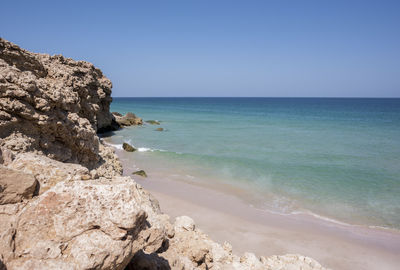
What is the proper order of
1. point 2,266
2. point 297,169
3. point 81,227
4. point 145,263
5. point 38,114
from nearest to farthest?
1. point 2,266
2. point 81,227
3. point 145,263
4. point 38,114
5. point 297,169

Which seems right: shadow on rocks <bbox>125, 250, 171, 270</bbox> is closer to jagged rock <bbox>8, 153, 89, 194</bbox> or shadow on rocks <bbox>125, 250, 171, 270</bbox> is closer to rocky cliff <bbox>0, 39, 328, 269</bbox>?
rocky cliff <bbox>0, 39, 328, 269</bbox>

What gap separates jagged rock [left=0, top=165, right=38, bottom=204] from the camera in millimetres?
2789

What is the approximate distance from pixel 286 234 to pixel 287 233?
4.3 inches

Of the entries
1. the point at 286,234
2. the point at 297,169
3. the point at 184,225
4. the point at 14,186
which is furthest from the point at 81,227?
the point at 297,169

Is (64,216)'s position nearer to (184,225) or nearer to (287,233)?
(184,225)

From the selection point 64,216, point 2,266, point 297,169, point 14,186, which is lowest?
point 297,169

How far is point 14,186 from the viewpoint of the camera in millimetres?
2834

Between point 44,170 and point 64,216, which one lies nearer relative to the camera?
point 64,216

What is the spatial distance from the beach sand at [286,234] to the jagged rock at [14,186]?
7117 millimetres

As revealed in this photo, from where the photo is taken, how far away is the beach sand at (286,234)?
8.75 m

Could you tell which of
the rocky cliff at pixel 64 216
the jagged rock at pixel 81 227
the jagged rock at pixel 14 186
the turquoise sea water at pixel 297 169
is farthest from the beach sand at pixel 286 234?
the jagged rock at pixel 14 186

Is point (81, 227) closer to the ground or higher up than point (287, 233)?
higher up

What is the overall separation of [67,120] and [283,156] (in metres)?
19.1

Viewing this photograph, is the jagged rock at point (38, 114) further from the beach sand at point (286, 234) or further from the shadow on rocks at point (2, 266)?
the beach sand at point (286, 234)
